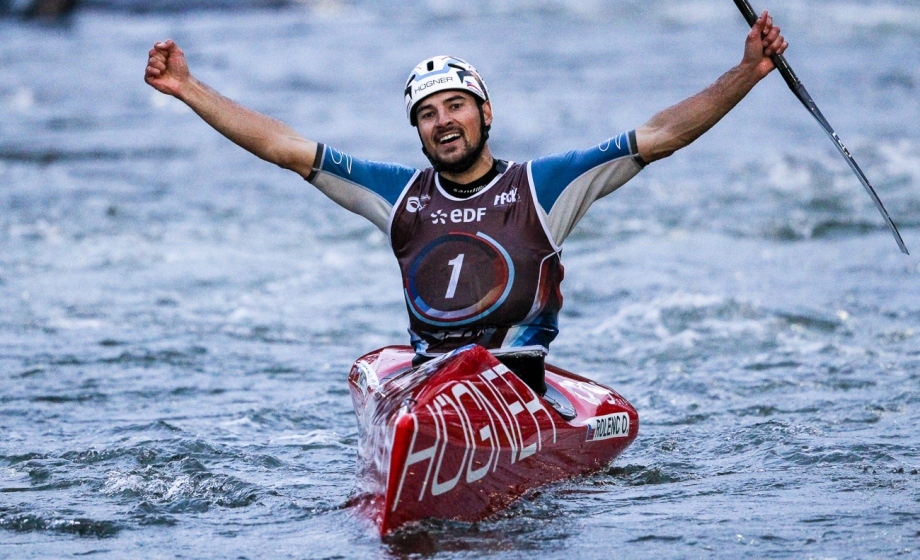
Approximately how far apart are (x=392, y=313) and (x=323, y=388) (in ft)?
6.83

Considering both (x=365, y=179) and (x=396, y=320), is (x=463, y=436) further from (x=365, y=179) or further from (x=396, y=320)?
(x=396, y=320)

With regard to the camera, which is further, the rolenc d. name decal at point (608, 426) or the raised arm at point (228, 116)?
the rolenc d. name decal at point (608, 426)

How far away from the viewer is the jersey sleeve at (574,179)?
5.40 m

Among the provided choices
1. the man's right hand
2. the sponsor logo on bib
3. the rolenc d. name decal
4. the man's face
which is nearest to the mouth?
Answer: the man's face

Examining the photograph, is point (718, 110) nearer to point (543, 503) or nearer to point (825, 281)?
point (543, 503)

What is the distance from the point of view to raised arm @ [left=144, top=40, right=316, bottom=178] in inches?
216

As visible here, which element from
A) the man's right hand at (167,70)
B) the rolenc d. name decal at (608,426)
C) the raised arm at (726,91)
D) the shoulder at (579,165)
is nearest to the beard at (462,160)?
the shoulder at (579,165)

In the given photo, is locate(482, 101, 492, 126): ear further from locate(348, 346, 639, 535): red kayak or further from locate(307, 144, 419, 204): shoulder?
locate(348, 346, 639, 535): red kayak

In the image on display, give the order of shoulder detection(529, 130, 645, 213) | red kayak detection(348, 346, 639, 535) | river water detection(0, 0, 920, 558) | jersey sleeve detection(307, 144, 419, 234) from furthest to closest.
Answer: jersey sleeve detection(307, 144, 419, 234) → shoulder detection(529, 130, 645, 213) → river water detection(0, 0, 920, 558) → red kayak detection(348, 346, 639, 535)

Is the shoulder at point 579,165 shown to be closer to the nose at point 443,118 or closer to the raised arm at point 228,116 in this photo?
the nose at point 443,118

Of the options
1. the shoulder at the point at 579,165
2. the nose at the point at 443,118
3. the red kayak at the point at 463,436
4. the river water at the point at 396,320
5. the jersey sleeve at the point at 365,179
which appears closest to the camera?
the red kayak at the point at 463,436

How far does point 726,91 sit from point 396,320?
4.85 meters

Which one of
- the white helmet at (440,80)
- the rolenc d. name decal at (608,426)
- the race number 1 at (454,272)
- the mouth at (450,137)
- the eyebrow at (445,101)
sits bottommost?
the rolenc d. name decal at (608,426)

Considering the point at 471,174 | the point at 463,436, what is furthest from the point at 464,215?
the point at 463,436
